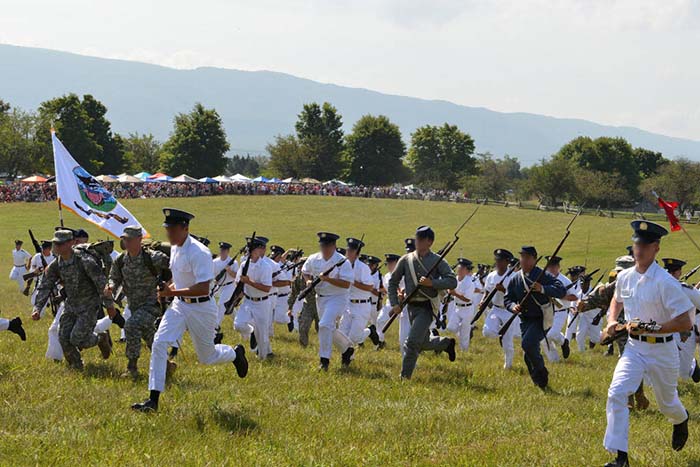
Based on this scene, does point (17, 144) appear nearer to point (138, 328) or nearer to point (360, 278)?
point (360, 278)

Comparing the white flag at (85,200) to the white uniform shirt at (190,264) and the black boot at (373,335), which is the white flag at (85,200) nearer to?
the black boot at (373,335)

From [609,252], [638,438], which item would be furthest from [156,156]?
[638,438]

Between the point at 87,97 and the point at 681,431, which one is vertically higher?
the point at 87,97

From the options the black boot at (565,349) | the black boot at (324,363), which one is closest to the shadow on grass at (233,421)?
the black boot at (324,363)

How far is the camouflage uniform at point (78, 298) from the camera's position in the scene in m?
10.2

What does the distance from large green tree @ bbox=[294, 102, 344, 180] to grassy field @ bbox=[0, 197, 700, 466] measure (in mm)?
91685

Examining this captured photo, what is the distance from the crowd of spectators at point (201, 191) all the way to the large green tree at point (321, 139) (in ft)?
76.9

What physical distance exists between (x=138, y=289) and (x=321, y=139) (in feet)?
327

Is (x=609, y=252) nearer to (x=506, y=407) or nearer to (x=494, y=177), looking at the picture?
(x=506, y=407)

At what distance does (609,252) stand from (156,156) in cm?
8874

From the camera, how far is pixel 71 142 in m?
88.4

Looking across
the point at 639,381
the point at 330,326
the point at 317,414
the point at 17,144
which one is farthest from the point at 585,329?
the point at 17,144

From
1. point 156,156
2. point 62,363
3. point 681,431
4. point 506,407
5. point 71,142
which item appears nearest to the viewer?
point 681,431

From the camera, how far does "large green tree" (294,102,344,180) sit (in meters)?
106
